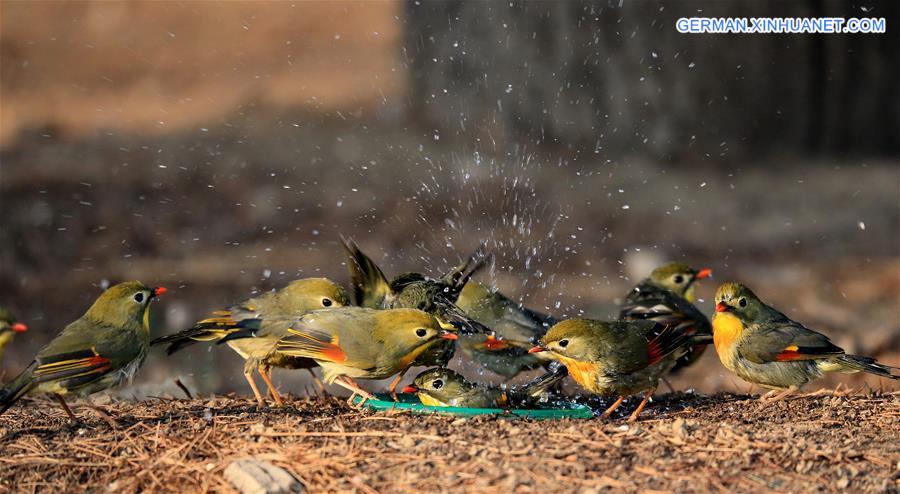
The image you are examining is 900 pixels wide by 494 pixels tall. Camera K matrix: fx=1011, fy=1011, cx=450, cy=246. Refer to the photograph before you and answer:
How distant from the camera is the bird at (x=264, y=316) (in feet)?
20.6

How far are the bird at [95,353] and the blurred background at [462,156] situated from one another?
5355mm

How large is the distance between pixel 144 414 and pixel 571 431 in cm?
242

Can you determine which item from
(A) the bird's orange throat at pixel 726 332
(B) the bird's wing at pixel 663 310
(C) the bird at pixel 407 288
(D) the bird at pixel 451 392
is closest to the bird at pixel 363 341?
(D) the bird at pixel 451 392

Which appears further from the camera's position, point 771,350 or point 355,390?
point 771,350

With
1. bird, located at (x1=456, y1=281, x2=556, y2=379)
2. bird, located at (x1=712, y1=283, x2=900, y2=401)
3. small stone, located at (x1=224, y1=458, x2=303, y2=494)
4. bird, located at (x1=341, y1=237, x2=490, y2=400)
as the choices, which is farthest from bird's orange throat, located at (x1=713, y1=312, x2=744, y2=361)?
small stone, located at (x1=224, y1=458, x2=303, y2=494)

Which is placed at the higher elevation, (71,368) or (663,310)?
(71,368)

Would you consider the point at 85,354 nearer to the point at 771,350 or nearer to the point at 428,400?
the point at 428,400

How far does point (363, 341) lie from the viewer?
5.93 meters

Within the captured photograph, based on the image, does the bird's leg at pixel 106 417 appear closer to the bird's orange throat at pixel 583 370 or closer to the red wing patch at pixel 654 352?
the bird's orange throat at pixel 583 370

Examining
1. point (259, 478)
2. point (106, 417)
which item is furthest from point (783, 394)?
point (106, 417)

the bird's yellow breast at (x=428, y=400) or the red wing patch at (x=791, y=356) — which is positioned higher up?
the bird's yellow breast at (x=428, y=400)

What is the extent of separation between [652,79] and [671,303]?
912 cm

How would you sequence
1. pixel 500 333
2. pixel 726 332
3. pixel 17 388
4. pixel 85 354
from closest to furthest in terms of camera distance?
pixel 17 388 < pixel 85 354 < pixel 726 332 < pixel 500 333

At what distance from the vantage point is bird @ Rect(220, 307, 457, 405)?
5.88m
